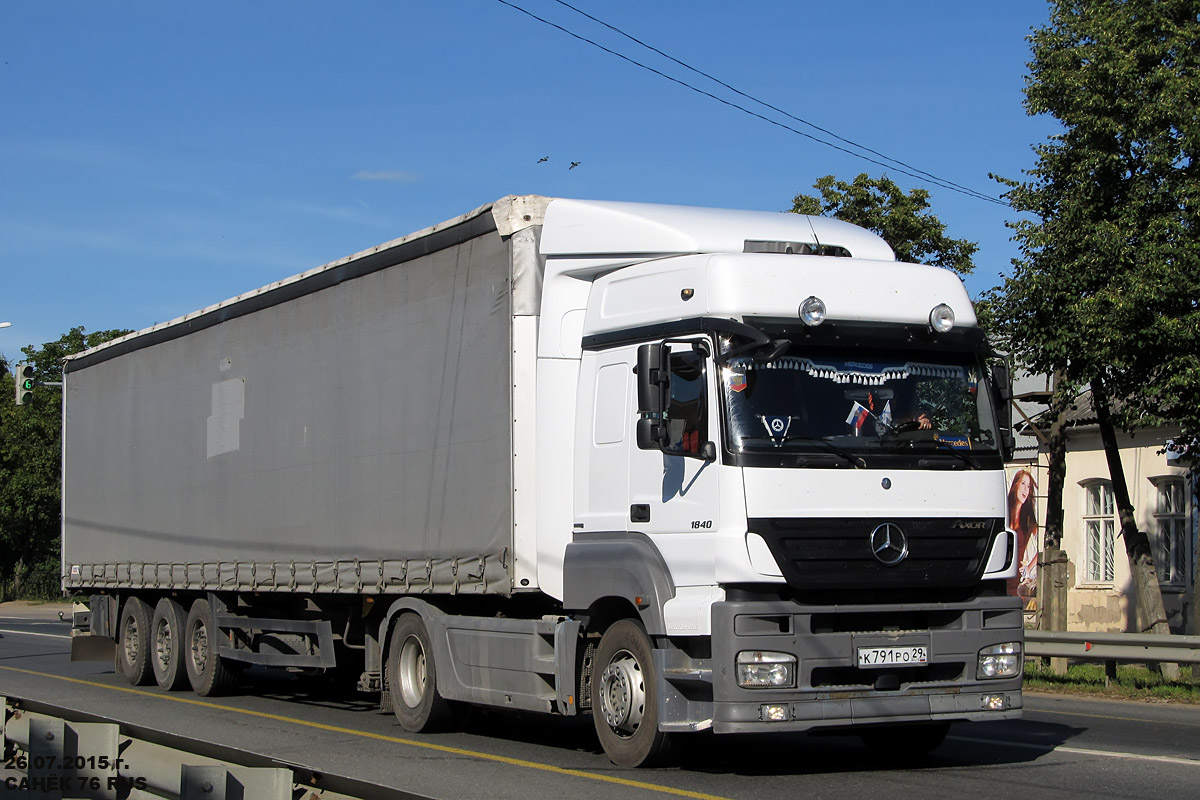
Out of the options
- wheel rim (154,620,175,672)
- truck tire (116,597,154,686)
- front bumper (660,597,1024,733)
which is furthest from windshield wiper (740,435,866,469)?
truck tire (116,597,154,686)

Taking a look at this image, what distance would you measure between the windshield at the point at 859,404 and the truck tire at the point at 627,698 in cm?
158

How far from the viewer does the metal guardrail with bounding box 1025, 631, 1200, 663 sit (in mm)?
15539

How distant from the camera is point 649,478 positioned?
30.6 feet

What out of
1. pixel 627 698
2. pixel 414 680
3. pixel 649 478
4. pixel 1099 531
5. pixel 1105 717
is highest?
pixel 649 478

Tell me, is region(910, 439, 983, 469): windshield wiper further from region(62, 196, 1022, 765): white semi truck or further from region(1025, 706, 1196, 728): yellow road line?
region(1025, 706, 1196, 728): yellow road line

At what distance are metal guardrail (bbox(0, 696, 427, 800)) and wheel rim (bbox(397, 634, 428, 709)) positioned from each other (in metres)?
4.87

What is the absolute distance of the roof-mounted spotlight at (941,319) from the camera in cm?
938

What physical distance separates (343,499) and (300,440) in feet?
3.73

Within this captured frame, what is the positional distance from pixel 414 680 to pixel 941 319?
5.57 meters

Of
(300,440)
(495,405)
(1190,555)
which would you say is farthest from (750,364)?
(1190,555)

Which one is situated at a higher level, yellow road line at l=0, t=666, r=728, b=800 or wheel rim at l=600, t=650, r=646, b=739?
wheel rim at l=600, t=650, r=646, b=739

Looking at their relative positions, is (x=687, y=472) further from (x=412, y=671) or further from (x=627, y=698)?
(x=412, y=671)

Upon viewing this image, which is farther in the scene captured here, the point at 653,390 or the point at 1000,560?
the point at 1000,560

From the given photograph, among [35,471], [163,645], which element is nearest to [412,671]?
[163,645]
